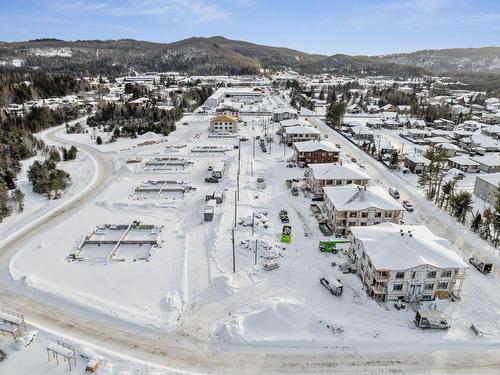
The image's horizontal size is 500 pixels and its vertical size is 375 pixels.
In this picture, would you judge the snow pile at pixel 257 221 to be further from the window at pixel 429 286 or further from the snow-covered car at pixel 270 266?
the window at pixel 429 286

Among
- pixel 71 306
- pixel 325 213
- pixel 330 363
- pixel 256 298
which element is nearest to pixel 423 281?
pixel 330 363

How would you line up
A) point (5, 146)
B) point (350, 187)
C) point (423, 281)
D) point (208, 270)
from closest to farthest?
point (423, 281)
point (208, 270)
point (350, 187)
point (5, 146)

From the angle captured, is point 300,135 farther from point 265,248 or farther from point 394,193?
point 265,248

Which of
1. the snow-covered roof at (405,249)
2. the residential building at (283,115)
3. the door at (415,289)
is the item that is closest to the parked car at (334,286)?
the snow-covered roof at (405,249)

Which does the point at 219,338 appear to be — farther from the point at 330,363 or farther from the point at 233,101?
the point at 233,101

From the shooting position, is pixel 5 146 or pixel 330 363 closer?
pixel 330 363

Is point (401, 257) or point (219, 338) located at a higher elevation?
point (401, 257)

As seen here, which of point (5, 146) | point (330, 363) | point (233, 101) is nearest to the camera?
point (330, 363)

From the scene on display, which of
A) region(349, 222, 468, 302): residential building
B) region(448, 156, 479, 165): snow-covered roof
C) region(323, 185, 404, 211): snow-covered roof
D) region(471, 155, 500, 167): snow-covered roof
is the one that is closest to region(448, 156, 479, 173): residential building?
region(448, 156, 479, 165): snow-covered roof
